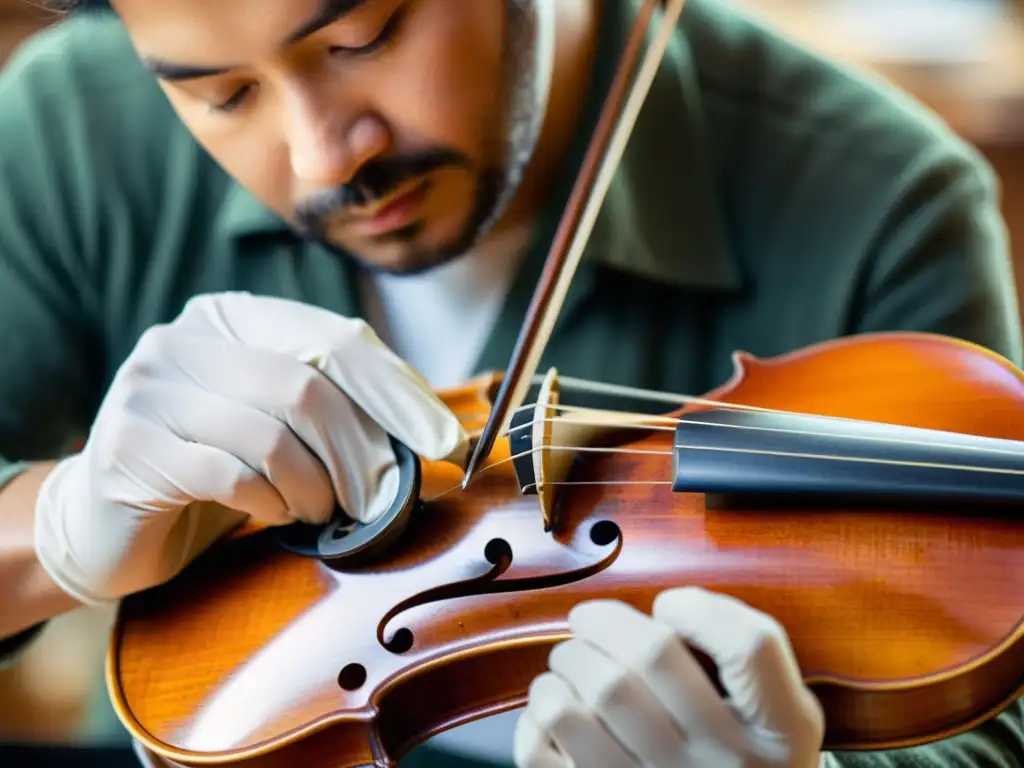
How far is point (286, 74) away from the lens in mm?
598

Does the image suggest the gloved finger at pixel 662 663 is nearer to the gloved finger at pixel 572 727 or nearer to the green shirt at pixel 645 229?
the gloved finger at pixel 572 727

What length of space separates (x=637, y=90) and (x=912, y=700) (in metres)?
0.39

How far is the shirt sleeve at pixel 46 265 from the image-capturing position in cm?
84

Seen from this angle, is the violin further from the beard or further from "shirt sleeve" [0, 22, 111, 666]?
"shirt sleeve" [0, 22, 111, 666]

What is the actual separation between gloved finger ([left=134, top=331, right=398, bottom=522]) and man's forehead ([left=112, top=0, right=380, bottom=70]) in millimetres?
186

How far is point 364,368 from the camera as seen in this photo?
1.94 feet

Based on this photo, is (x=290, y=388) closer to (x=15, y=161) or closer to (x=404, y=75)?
(x=404, y=75)

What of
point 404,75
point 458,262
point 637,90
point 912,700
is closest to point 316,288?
point 458,262

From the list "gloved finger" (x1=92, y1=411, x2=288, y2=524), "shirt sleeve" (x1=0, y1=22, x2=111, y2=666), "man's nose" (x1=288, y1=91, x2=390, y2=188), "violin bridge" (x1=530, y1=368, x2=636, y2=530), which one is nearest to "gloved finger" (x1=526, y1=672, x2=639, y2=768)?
"violin bridge" (x1=530, y1=368, x2=636, y2=530)

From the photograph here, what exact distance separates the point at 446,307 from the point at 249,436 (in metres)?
0.34

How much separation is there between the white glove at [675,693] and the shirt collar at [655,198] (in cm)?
43

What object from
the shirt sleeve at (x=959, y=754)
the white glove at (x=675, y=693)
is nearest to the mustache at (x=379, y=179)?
the white glove at (x=675, y=693)

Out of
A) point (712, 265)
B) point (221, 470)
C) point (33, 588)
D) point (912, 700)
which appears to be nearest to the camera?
point (912, 700)

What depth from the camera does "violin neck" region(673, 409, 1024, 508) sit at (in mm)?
A: 473
